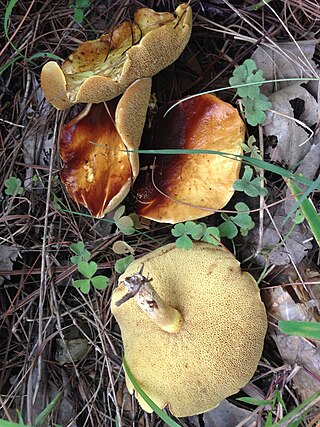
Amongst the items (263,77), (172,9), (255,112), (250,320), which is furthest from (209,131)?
(250,320)

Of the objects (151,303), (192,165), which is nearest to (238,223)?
(192,165)

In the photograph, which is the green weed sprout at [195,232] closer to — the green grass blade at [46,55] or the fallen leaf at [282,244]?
the fallen leaf at [282,244]

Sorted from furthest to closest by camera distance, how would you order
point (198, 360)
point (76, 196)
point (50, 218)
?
1. point (50, 218)
2. point (76, 196)
3. point (198, 360)

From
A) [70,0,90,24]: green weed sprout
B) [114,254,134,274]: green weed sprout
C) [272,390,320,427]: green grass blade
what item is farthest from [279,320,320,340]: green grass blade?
[70,0,90,24]: green weed sprout

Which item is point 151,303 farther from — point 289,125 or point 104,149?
point 289,125

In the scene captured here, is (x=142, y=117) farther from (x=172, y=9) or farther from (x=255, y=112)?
(x=172, y=9)

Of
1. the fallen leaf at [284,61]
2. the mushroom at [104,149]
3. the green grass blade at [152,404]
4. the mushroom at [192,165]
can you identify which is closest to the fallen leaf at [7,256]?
the mushroom at [104,149]
